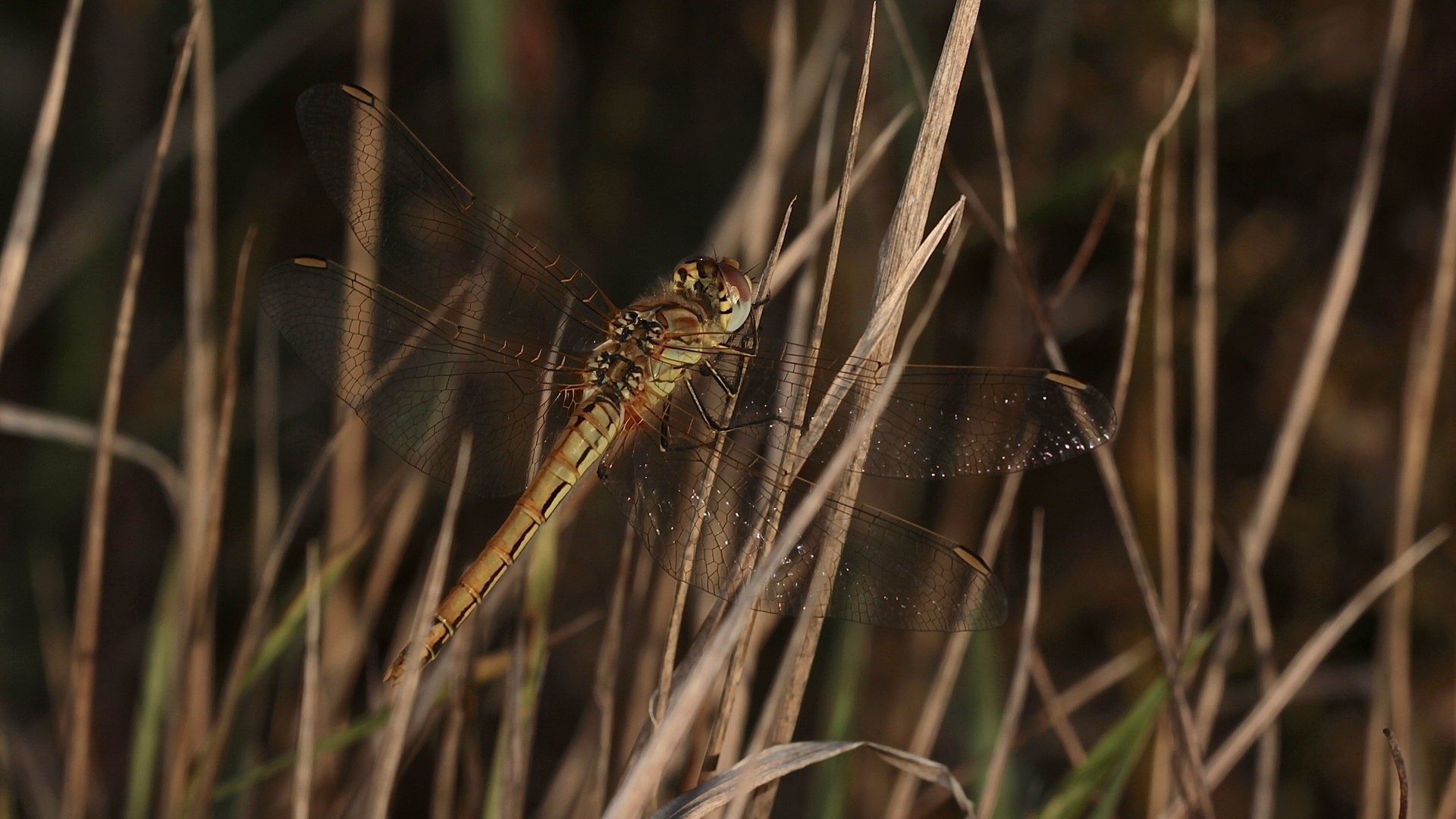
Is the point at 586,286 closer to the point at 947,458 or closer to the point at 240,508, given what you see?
the point at 947,458

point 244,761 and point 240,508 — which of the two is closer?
point 244,761

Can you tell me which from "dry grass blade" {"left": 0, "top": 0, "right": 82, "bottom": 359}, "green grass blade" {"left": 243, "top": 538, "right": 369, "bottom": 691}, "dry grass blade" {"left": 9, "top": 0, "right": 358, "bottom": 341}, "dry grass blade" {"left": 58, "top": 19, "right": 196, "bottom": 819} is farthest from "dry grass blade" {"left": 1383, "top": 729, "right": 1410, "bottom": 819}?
"dry grass blade" {"left": 9, "top": 0, "right": 358, "bottom": 341}

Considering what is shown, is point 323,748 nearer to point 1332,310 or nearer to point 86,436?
point 86,436

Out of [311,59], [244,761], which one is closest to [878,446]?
[244,761]

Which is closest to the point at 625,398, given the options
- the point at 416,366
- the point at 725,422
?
the point at 725,422

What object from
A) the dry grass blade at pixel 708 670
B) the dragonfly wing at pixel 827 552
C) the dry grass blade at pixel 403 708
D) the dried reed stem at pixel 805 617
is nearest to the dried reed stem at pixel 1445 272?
the dragonfly wing at pixel 827 552

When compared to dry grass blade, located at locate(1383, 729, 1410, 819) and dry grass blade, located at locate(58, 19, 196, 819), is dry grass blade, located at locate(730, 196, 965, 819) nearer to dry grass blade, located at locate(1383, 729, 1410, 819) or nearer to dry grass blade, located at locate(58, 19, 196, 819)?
dry grass blade, located at locate(1383, 729, 1410, 819)
